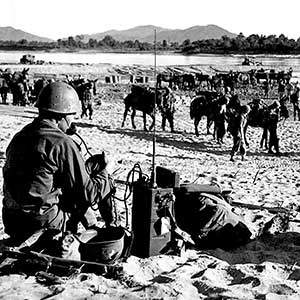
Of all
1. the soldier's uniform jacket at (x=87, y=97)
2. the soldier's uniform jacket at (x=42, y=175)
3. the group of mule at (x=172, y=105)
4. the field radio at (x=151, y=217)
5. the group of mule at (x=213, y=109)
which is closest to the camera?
the soldier's uniform jacket at (x=42, y=175)

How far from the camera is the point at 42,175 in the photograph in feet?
17.2

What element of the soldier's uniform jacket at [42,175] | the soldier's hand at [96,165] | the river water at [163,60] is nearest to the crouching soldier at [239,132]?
the soldier's hand at [96,165]

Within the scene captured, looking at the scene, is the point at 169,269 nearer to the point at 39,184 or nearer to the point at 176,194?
the point at 176,194

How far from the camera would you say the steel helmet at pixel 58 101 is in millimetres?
5527

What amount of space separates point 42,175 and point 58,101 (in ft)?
2.44

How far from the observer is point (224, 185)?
10344 millimetres

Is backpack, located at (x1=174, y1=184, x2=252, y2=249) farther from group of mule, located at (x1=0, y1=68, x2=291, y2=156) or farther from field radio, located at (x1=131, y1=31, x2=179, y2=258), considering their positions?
group of mule, located at (x1=0, y1=68, x2=291, y2=156)

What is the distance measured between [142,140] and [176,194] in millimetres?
10918

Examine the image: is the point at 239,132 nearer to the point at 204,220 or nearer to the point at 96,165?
the point at 204,220

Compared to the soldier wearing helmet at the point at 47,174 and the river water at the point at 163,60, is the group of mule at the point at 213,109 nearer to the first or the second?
the soldier wearing helmet at the point at 47,174

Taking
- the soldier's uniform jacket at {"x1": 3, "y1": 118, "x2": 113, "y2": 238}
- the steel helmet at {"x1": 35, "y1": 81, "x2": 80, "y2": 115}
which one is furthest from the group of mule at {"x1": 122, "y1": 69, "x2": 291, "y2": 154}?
the soldier's uniform jacket at {"x1": 3, "y1": 118, "x2": 113, "y2": 238}

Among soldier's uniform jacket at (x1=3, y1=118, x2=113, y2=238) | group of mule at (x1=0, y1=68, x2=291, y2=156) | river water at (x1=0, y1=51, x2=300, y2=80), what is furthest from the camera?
river water at (x1=0, y1=51, x2=300, y2=80)

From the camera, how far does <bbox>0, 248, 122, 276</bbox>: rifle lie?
524cm

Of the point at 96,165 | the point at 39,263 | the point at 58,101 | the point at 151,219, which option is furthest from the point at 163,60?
the point at 39,263
